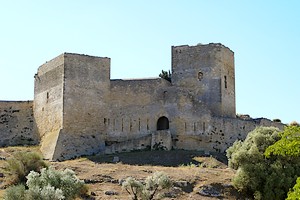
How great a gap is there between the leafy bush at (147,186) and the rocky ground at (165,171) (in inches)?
23.2

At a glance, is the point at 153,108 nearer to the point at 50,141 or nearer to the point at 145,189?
the point at 50,141

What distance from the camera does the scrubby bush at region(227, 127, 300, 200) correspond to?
2775cm

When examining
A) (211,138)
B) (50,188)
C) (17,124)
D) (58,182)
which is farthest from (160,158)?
(17,124)

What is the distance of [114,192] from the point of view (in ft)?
91.0

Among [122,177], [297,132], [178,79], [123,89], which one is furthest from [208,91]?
[297,132]

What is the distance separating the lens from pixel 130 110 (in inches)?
1569

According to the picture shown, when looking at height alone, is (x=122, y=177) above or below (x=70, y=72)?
below

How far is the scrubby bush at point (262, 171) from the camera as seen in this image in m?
27.8

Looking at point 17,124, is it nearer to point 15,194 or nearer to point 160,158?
point 160,158

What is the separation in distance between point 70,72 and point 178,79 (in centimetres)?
792

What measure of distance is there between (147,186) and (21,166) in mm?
6949

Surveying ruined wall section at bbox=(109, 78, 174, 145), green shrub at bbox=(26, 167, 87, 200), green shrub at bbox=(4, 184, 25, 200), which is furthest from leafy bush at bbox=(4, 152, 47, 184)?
ruined wall section at bbox=(109, 78, 174, 145)

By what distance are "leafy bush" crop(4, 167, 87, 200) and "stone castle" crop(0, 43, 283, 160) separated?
1077 cm

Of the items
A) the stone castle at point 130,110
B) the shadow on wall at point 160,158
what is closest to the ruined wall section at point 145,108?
the stone castle at point 130,110
